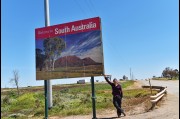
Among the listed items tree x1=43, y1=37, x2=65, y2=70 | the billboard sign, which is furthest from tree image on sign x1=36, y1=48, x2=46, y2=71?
tree x1=43, y1=37, x2=65, y2=70

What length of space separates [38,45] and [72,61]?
2.45 metres

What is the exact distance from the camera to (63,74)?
53.8ft

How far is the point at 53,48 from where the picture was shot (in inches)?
667

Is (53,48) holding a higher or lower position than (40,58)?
higher

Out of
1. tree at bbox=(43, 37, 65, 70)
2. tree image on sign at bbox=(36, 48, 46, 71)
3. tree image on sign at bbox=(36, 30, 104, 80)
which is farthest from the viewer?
tree image on sign at bbox=(36, 48, 46, 71)

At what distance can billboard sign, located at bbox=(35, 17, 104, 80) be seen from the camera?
50.9ft

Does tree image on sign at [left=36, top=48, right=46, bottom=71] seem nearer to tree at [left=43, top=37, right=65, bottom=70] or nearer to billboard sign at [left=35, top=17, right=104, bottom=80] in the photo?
billboard sign at [left=35, top=17, right=104, bottom=80]

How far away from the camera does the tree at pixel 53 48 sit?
16823 millimetres

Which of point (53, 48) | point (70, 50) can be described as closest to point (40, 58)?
point (53, 48)

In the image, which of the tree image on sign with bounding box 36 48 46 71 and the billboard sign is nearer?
the billboard sign

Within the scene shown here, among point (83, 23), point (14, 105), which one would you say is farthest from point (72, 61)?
point (14, 105)

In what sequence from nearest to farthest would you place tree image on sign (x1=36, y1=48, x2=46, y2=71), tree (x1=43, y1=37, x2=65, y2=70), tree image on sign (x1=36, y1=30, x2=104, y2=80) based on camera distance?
tree image on sign (x1=36, y1=30, x2=104, y2=80) < tree (x1=43, y1=37, x2=65, y2=70) < tree image on sign (x1=36, y1=48, x2=46, y2=71)

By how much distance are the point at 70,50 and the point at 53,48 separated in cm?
98

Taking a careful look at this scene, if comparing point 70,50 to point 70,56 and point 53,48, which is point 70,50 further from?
point 53,48
